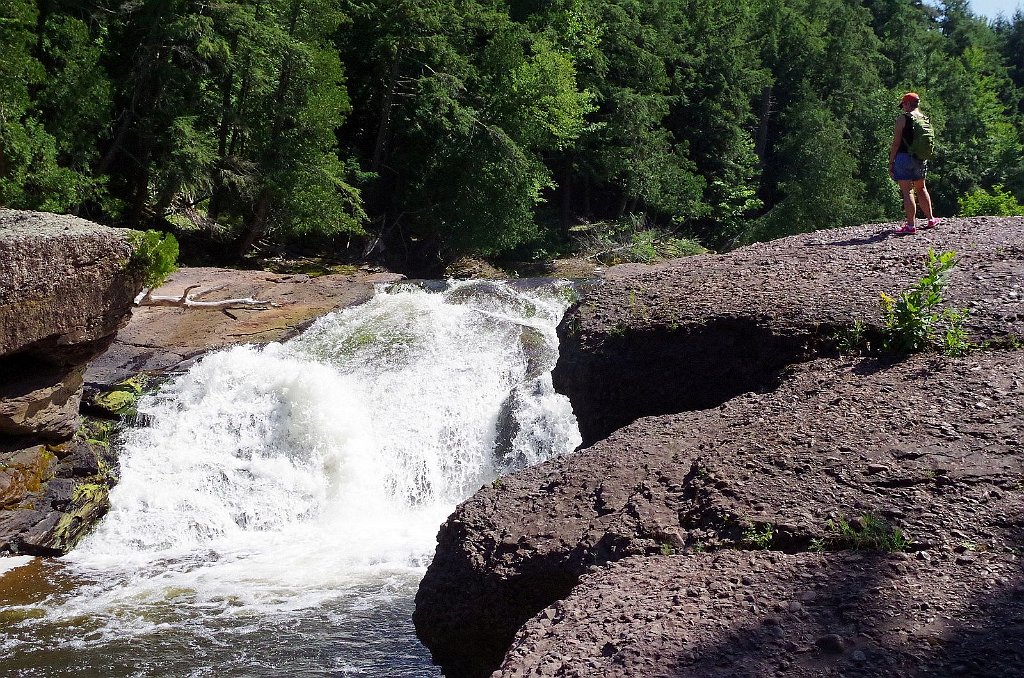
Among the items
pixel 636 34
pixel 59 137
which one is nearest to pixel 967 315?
pixel 59 137

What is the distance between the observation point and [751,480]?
4.27m

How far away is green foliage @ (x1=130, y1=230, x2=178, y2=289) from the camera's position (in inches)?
405

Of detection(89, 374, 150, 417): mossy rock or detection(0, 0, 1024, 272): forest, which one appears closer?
detection(89, 374, 150, 417): mossy rock

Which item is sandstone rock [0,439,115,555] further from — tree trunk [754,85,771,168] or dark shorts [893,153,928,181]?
tree trunk [754,85,771,168]

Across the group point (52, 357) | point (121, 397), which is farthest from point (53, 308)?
point (121, 397)

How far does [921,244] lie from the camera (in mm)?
6695

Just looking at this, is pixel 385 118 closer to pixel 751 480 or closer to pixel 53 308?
pixel 53 308

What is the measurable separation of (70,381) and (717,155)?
89.5 ft

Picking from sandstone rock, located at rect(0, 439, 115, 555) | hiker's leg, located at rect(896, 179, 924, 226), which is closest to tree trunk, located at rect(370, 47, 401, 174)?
sandstone rock, located at rect(0, 439, 115, 555)

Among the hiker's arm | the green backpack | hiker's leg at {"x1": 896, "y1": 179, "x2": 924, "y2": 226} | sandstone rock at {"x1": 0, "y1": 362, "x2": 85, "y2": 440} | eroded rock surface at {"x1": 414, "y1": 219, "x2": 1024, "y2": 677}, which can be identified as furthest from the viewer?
sandstone rock at {"x1": 0, "y1": 362, "x2": 85, "y2": 440}

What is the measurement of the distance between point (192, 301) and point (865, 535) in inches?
471

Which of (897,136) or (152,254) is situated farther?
(152,254)

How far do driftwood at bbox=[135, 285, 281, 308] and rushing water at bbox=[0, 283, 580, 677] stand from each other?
1286 millimetres

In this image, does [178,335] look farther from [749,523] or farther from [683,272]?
[749,523]
